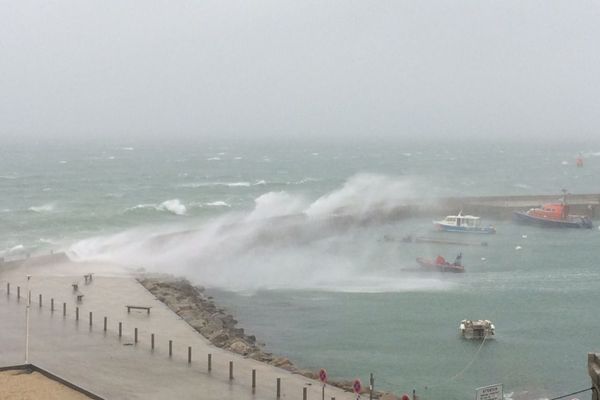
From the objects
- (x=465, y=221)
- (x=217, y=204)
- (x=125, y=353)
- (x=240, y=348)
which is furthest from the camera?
(x=217, y=204)

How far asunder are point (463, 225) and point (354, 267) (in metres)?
18.7

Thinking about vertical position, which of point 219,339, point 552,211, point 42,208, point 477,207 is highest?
point 552,211

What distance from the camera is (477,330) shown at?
29.8 m

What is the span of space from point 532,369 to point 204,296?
15650 millimetres

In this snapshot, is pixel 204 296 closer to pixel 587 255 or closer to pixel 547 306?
pixel 547 306

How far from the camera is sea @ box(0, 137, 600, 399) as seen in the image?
89.7 ft

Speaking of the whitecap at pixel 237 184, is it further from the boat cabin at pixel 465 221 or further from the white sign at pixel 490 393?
the white sign at pixel 490 393

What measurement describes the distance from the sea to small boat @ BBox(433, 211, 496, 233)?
135 cm

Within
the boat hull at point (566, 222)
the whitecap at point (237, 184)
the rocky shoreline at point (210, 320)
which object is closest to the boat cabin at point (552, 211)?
the boat hull at point (566, 222)

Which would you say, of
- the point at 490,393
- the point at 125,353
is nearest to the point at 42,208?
the point at 125,353

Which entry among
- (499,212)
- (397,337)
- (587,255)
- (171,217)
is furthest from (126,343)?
(499,212)

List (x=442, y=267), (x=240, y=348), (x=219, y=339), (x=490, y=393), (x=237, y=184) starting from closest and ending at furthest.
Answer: (x=490, y=393)
(x=240, y=348)
(x=219, y=339)
(x=442, y=267)
(x=237, y=184)

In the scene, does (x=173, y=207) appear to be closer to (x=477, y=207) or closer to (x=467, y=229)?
(x=467, y=229)

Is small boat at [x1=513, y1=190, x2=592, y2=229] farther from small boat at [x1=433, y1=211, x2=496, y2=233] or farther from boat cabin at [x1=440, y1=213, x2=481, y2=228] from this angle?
boat cabin at [x1=440, y1=213, x2=481, y2=228]
